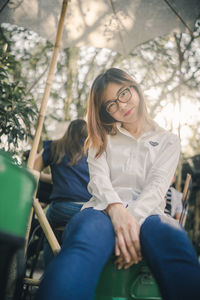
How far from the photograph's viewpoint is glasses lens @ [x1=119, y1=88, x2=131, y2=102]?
1704mm

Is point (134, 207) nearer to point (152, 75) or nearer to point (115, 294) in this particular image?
point (115, 294)

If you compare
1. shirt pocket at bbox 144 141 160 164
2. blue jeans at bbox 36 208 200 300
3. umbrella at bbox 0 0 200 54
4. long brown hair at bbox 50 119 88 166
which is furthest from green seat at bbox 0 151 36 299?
umbrella at bbox 0 0 200 54

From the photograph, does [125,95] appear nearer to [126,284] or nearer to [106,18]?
[126,284]

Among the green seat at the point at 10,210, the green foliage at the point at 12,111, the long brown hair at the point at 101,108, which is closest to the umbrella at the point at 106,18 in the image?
the green foliage at the point at 12,111

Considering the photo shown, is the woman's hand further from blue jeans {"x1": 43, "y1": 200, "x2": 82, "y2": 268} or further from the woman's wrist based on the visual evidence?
blue jeans {"x1": 43, "y1": 200, "x2": 82, "y2": 268}

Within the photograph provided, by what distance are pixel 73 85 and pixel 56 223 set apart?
510 cm

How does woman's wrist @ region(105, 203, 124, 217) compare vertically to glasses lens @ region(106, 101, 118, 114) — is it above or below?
below

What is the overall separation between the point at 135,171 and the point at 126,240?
0.44 meters

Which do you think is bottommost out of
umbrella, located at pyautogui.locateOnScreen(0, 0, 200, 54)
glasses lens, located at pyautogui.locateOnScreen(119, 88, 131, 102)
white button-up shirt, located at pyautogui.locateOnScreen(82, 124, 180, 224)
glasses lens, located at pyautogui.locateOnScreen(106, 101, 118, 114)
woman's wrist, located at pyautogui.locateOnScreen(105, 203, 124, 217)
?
woman's wrist, located at pyautogui.locateOnScreen(105, 203, 124, 217)

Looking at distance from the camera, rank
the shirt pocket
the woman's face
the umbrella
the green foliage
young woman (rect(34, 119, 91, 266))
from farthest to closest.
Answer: the umbrella, young woman (rect(34, 119, 91, 266)), the green foliage, the woman's face, the shirt pocket

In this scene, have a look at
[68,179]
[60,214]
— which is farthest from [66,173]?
[60,214]

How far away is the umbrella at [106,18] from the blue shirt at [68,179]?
1.17 metres

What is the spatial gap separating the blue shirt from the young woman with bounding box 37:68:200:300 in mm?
801

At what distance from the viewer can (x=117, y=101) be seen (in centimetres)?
171
